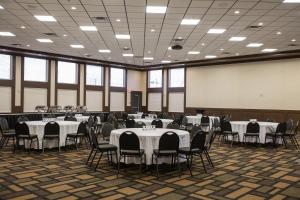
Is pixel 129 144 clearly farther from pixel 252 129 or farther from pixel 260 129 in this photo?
pixel 260 129

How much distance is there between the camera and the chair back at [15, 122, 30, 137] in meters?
7.73

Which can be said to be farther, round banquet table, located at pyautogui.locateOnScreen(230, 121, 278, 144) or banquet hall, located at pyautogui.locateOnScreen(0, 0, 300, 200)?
round banquet table, located at pyautogui.locateOnScreen(230, 121, 278, 144)

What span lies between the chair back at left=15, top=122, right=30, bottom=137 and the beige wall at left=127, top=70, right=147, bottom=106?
13.3m

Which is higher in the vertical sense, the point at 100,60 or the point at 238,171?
the point at 100,60

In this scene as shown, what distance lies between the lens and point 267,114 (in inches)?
617

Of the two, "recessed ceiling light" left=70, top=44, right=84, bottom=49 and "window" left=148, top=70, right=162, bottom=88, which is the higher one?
"recessed ceiling light" left=70, top=44, right=84, bottom=49

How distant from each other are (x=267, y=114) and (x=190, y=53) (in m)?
5.36

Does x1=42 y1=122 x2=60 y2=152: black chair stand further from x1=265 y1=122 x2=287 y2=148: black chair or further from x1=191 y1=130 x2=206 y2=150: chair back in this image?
x1=265 y1=122 x2=287 y2=148: black chair

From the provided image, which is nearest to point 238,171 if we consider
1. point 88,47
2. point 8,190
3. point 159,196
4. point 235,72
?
point 159,196

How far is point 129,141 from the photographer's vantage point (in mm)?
5527

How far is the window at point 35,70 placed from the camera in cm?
1553

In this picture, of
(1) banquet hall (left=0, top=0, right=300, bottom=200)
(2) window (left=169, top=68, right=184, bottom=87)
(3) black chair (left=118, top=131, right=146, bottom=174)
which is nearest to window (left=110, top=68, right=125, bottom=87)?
(1) banquet hall (left=0, top=0, right=300, bottom=200)

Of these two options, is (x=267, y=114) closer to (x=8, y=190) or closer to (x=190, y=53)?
(x=190, y=53)

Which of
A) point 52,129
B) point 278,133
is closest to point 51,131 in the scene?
point 52,129
